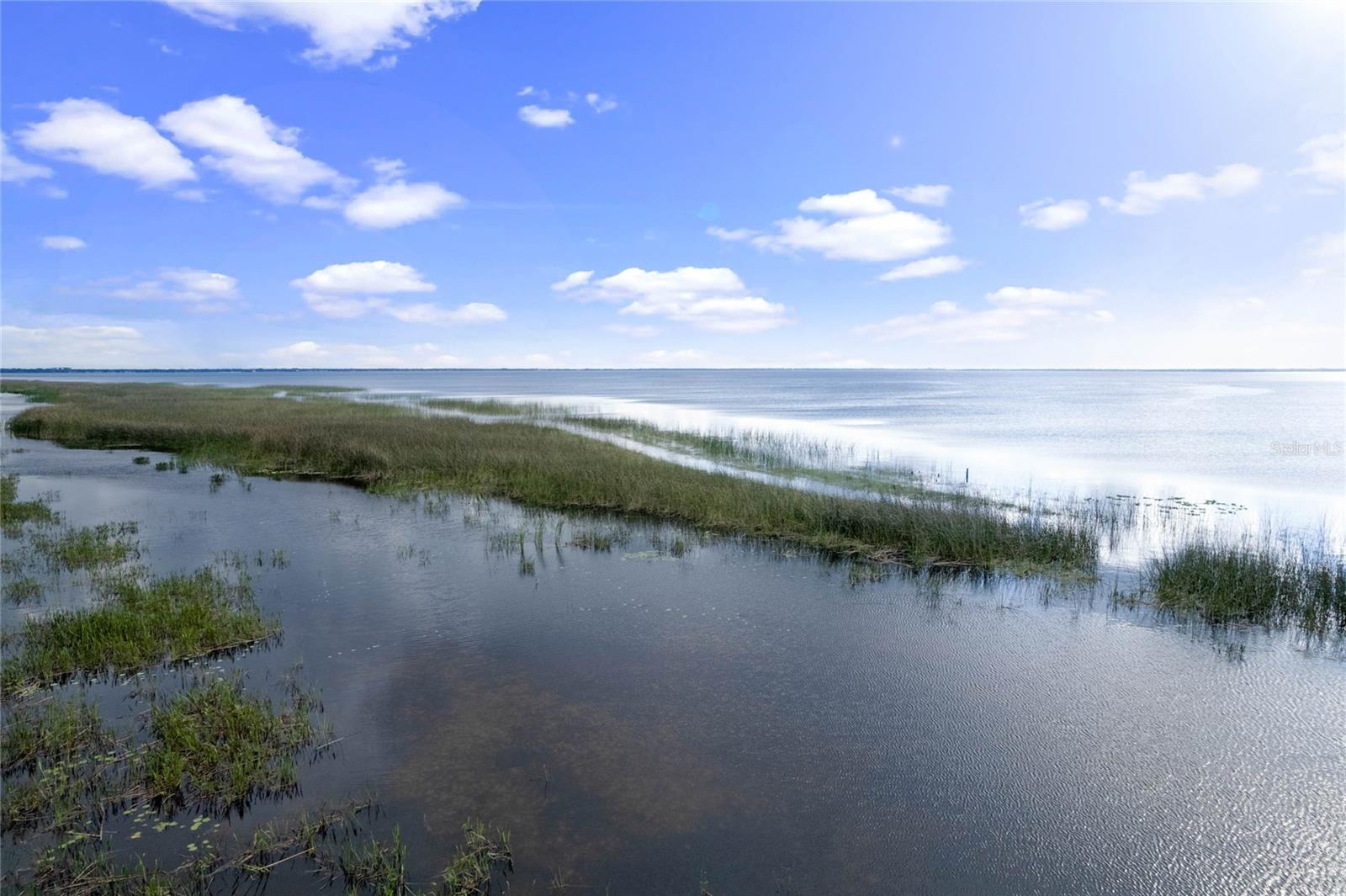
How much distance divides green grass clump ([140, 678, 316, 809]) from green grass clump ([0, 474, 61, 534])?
41.7 ft

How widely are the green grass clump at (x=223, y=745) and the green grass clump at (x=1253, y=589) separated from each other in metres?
13.2

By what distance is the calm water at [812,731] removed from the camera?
20.0 feet

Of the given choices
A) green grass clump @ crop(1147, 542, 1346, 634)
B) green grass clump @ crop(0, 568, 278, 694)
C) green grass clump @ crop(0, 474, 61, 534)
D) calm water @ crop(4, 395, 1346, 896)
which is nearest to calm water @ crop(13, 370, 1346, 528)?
green grass clump @ crop(1147, 542, 1346, 634)

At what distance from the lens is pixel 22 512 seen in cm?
1800

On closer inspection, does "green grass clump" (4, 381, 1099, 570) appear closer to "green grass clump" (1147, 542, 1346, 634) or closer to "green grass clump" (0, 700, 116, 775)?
"green grass clump" (1147, 542, 1346, 634)

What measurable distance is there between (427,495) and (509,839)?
17.0m

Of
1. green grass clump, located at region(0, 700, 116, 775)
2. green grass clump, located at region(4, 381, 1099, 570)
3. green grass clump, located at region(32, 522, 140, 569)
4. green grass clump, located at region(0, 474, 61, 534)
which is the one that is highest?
green grass clump, located at region(4, 381, 1099, 570)

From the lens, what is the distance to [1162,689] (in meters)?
9.12

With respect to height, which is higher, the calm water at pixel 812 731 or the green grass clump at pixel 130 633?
the green grass clump at pixel 130 633

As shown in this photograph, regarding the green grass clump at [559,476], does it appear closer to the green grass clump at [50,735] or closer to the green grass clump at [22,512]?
the green grass clump at [22,512]

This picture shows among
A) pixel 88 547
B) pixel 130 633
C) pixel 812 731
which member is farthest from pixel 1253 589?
pixel 88 547

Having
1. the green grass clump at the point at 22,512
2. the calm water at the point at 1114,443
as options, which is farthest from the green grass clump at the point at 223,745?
the calm water at the point at 1114,443

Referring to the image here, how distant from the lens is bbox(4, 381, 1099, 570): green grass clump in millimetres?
15203

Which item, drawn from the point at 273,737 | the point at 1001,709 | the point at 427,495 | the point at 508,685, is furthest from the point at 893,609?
the point at 427,495
